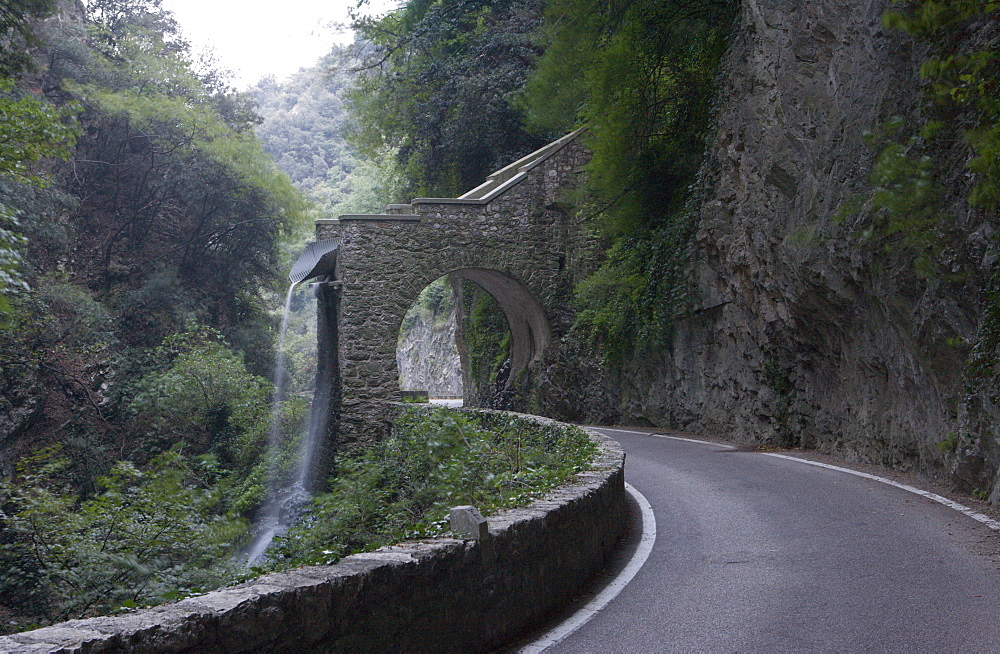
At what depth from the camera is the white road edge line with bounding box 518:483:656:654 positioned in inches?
179

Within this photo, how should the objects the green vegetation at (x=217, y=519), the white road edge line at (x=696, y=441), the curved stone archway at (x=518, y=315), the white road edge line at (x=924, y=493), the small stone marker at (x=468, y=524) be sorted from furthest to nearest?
the curved stone archway at (x=518, y=315) < the white road edge line at (x=696, y=441) < the green vegetation at (x=217, y=519) < the white road edge line at (x=924, y=493) < the small stone marker at (x=468, y=524)

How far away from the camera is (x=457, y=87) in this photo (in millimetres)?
25094

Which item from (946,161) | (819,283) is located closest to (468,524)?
(946,161)

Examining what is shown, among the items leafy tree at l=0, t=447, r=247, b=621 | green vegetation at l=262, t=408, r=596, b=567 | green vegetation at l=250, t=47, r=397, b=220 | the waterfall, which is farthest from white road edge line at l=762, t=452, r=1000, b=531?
green vegetation at l=250, t=47, r=397, b=220

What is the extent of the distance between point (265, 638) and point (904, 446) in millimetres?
9508

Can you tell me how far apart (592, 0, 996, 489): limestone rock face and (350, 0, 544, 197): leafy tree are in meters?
11.1

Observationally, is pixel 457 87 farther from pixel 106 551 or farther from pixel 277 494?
pixel 106 551

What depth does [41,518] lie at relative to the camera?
11.3 metres

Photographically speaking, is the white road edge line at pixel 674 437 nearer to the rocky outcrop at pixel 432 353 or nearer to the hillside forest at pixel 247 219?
the hillside forest at pixel 247 219

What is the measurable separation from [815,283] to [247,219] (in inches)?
900

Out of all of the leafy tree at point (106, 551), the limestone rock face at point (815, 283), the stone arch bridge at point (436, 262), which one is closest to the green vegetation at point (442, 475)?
the leafy tree at point (106, 551)

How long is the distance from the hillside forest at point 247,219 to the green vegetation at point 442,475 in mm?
1652

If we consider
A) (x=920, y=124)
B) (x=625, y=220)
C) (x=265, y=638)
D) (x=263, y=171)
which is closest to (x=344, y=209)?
(x=263, y=171)

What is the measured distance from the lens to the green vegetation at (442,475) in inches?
316
